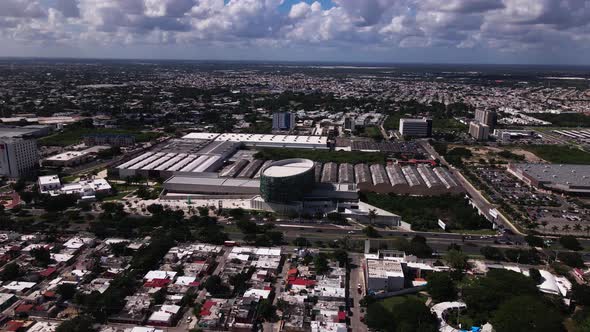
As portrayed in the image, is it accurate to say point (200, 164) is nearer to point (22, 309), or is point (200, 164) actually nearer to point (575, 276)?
point (22, 309)

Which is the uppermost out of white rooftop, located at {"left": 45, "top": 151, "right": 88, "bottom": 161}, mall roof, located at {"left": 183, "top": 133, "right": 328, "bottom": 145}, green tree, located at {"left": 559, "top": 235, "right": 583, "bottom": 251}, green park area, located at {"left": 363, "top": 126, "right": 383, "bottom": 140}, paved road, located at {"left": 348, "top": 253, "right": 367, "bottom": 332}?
mall roof, located at {"left": 183, "top": 133, "right": 328, "bottom": 145}

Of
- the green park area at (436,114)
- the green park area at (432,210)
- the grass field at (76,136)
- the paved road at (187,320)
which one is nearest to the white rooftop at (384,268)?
the green park area at (432,210)

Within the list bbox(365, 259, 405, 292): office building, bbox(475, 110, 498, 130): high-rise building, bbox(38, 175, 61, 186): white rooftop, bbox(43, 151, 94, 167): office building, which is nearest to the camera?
bbox(365, 259, 405, 292): office building

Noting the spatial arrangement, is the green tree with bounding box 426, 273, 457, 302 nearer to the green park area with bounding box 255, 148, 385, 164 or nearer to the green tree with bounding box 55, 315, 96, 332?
the green tree with bounding box 55, 315, 96, 332

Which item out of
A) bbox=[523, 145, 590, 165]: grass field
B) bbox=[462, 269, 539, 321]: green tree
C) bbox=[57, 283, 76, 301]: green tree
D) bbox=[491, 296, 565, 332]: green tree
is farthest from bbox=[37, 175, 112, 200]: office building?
bbox=[523, 145, 590, 165]: grass field

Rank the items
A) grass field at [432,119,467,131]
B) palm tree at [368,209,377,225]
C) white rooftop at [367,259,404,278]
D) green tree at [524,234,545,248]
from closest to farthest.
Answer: white rooftop at [367,259,404,278]
green tree at [524,234,545,248]
palm tree at [368,209,377,225]
grass field at [432,119,467,131]

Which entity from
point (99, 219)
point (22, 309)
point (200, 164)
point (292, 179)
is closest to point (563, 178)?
point (292, 179)

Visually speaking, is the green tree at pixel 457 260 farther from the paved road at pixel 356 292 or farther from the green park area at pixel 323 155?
the green park area at pixel 323 155
